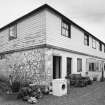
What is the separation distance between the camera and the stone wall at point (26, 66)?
946cm

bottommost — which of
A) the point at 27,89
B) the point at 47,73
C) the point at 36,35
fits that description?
the point at 27,89

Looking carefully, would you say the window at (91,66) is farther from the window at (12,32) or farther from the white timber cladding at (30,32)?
the window at (12,32)

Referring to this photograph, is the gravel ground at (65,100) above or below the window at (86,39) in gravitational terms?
below

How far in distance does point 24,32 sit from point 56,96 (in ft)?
20.2

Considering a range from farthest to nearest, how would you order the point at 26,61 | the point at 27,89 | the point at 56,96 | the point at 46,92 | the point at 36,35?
1. the point at 26,61
2. the point at 36,35
3. the point at 46,92
4. the point at 56,96
5. the point at 27,89

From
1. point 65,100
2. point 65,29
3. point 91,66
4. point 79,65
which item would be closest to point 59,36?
point 65,29

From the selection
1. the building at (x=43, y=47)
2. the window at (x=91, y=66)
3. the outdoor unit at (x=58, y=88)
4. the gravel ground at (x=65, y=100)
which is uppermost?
the building at (x=43, y=47)

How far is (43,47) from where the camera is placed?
9.42m

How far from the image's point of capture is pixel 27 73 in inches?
417

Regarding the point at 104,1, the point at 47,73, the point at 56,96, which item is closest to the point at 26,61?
the point at 47,73

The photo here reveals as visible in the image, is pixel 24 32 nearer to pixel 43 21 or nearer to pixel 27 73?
pixel 43 21

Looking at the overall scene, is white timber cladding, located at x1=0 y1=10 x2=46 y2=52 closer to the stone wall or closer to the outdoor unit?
the stone wall

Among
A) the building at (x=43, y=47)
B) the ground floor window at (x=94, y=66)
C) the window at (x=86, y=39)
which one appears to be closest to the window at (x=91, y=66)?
the ground floor window at (x=94, y=66)

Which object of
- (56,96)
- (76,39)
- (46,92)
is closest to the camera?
(56,96)
